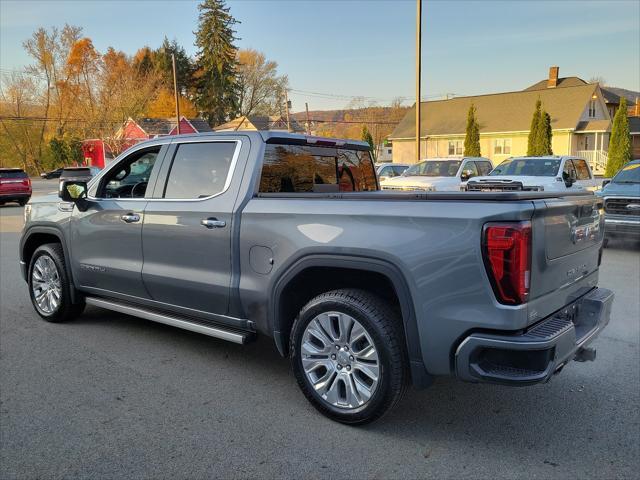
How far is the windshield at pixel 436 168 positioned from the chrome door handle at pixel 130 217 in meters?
13.5

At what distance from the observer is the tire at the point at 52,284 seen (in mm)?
5418

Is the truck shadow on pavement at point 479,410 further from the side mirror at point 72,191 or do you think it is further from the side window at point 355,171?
the side mirror at point 72,191

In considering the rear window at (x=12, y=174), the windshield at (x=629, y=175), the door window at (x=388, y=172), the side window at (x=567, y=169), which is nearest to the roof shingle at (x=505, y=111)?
the door window at (x=388, y=172)

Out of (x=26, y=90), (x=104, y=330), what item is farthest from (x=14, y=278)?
(x=26, y=90)

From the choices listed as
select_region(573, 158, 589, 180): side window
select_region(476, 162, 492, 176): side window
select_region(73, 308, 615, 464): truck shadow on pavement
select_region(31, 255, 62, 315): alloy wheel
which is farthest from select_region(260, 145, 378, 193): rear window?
select_region(476, 162, 492, 176): side window

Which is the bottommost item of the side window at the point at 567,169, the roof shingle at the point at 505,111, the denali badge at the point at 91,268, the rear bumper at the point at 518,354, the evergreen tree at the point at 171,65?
the rear bumper at the point at 518,354

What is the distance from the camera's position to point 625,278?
7668mm

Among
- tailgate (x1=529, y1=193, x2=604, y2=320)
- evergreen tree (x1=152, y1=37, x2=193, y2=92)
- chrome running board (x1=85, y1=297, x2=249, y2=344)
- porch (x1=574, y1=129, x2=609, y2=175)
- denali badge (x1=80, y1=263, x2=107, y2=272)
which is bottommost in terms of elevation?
chrome running board (x1=85, y1=297, x2=249, y2=344)

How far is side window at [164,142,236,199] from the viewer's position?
414 centimetres

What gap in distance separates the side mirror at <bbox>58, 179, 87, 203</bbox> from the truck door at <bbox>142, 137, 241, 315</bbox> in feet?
3.36

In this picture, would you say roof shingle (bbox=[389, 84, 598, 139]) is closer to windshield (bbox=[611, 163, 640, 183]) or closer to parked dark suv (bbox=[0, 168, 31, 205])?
windshield (bbox=[611, 163, 640, 183])

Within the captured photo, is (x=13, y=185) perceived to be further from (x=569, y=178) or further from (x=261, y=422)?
(x=261, y=422)

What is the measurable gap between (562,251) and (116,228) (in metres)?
3.59

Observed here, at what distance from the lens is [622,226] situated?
9703mm
